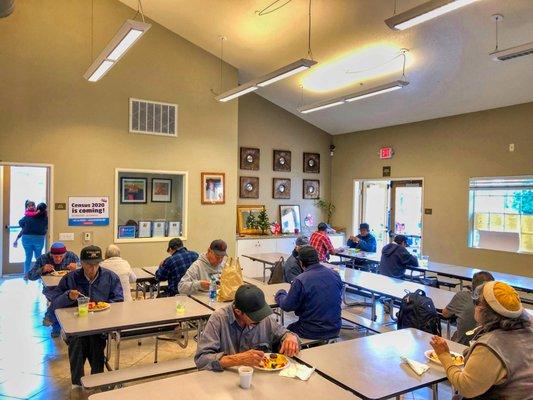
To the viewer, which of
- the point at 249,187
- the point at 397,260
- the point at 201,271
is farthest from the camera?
the point at 249,187

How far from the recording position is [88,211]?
6.63 meters

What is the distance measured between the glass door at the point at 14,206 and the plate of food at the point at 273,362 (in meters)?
7.23

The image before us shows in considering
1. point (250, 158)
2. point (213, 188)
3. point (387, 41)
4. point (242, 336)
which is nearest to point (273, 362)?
point (242, 336)

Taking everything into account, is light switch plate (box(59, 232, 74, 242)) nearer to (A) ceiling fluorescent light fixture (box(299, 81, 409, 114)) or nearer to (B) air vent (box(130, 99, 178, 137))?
(B) air vent (box(130, 99, 178, 137))

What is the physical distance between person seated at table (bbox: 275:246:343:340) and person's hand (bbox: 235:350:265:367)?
1129mm

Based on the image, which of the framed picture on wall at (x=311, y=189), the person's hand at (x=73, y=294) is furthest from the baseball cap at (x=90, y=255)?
the framed picture on wall at (x=311, y=189)

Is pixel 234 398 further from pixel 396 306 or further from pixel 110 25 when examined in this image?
pixel 110 25

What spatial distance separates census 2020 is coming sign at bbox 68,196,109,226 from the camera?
652 cm

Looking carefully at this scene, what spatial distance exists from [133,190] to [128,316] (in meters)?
4.22

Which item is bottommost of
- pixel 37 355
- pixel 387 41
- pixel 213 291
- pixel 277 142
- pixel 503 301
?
pixel 37 355

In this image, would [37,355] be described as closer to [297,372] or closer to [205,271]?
[205,271]

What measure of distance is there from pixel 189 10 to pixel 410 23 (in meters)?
3.89

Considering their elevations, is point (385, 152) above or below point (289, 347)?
above

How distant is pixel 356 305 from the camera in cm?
652
